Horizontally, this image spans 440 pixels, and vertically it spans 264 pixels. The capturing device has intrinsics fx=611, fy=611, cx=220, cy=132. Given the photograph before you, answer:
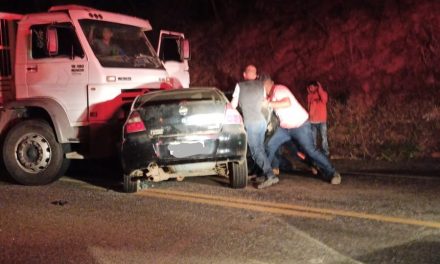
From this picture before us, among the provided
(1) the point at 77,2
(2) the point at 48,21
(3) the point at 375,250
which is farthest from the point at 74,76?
(1) the point at 77,2

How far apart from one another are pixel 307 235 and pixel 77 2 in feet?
71.3

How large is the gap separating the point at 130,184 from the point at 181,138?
103cm

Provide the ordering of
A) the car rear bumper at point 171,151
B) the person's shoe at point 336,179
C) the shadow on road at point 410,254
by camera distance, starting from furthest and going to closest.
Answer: the person's shoe at point 336,179
the car rear bumper at point 171,151
the shadow on road at point 410,254

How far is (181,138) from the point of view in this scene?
25.9 ft

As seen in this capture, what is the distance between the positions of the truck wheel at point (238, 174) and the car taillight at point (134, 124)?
132 cm

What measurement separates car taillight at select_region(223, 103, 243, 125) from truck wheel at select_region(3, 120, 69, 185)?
2.84 metres

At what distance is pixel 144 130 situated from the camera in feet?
26.0

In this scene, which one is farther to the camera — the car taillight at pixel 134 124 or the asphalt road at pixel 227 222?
the car taillight at pixel 134 124

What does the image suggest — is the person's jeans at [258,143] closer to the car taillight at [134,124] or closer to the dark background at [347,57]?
the car taillight at [134,124]

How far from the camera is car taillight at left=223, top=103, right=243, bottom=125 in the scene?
8.05m

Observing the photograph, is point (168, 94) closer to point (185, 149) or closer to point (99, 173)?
point (185, 149)

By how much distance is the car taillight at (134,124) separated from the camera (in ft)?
26.0

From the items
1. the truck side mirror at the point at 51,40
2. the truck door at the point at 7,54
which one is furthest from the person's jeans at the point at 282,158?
the truck door at the point at 7,54

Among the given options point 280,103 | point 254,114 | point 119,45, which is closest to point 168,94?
point 254,114
